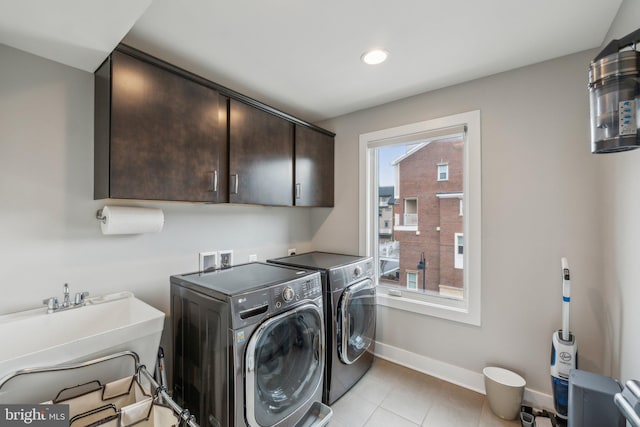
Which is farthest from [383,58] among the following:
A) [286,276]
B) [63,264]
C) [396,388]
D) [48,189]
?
[396,388]

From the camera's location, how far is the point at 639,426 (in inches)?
30.5

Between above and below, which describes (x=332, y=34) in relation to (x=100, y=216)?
above

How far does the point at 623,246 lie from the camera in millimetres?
1389

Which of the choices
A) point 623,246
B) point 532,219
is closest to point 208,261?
point 532,219

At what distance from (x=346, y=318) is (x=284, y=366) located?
0.59 metres

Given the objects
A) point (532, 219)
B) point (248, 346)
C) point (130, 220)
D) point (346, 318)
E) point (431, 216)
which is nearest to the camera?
point (248, 346)

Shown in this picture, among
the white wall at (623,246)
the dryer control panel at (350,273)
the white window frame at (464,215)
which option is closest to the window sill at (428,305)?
the white window frame at (464,215)

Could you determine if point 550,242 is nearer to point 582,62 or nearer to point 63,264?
point 582,62

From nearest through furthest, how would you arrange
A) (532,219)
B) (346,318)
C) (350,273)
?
(532,219), (346,318), (350,273)

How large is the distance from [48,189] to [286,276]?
1409mm

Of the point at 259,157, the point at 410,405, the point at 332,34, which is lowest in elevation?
the point at 410,405

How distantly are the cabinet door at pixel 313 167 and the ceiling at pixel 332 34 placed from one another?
0.56m

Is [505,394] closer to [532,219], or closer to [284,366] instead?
[532,219]

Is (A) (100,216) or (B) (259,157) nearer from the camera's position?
(A) (100,216)
